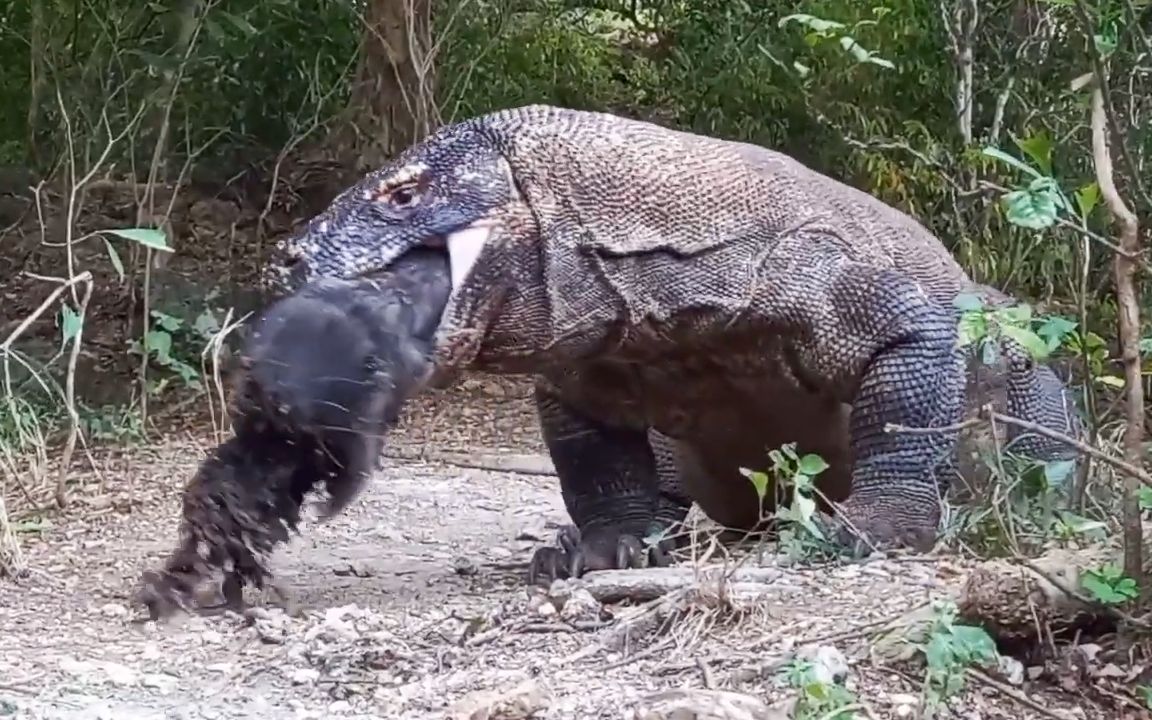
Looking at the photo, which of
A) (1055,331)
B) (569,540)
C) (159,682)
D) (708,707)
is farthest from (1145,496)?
(569,540)

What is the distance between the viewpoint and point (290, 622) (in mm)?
2961

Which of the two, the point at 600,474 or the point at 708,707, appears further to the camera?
the point at 600,474

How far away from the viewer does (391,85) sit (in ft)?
22.5

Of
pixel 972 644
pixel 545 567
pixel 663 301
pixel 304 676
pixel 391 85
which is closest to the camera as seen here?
pixel 972 644

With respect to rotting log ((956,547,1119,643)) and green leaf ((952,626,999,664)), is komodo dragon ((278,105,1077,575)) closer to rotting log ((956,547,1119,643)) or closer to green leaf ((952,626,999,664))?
rotting log ((956,547,1119,643))

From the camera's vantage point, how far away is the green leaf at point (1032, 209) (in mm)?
2023

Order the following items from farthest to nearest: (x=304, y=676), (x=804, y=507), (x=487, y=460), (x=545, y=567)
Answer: (x=487, y=460), (x=545, y=567), (x=804, y=507), (x=304, y=676)

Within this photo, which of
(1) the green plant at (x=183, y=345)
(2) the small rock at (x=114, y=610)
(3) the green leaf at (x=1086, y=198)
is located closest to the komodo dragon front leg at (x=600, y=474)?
(2) the small rock at (x=114, y=610)

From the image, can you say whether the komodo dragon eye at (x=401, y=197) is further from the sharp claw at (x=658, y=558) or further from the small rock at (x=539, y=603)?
the sharp claw at (x=658, y=558)

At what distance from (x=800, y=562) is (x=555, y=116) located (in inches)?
37.3

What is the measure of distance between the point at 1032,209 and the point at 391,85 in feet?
16.7

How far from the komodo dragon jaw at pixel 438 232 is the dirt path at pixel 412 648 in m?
0.50

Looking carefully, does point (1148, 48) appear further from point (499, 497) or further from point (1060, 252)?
point (1060, 252)

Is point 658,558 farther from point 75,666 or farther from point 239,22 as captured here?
point 239,22
